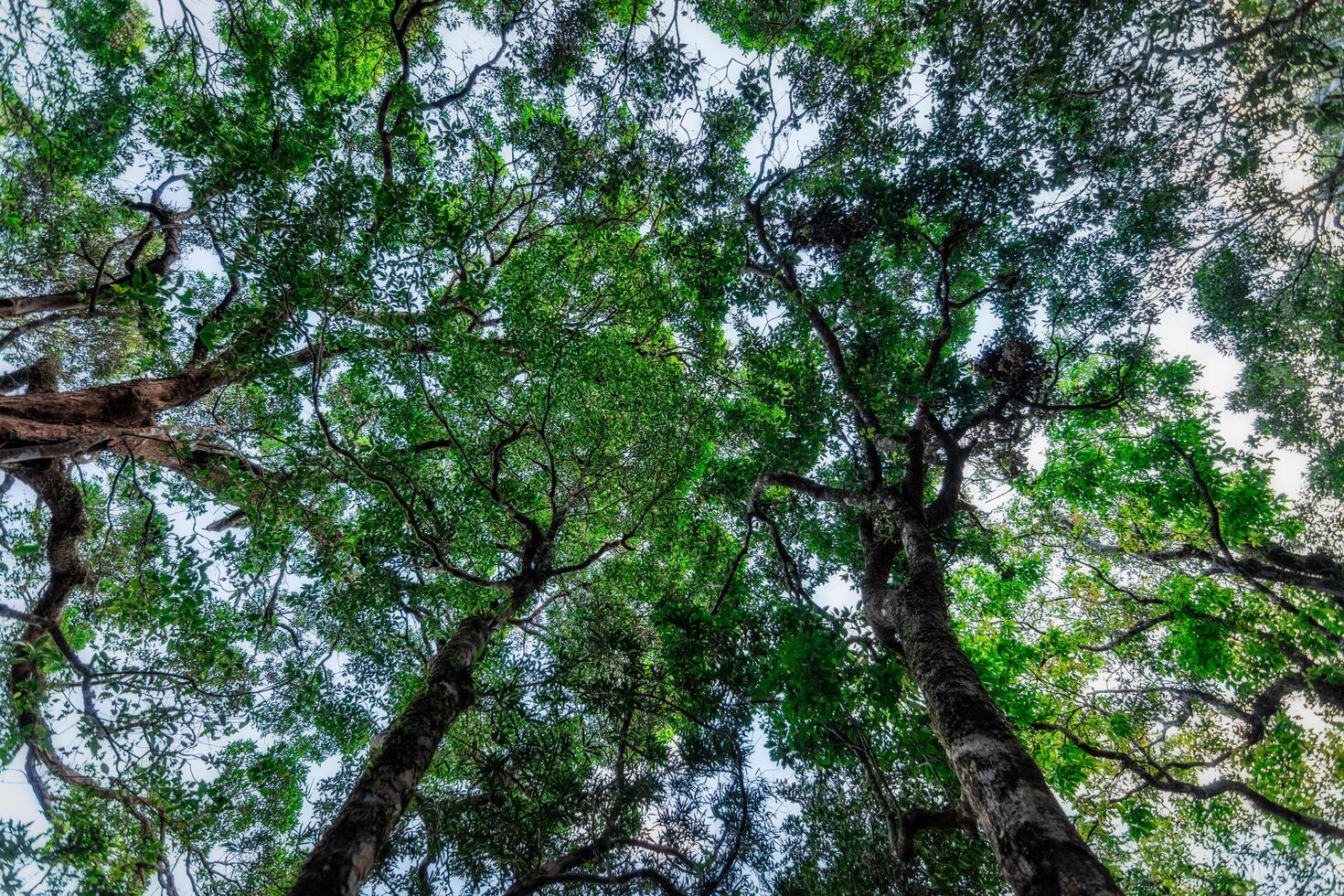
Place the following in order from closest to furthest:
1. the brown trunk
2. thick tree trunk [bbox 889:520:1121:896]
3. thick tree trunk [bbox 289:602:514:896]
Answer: thick tree trunk [bbox 889:520:1121:896] → thick tree trunk [bbox 289:602:514:896] → the brown trunk

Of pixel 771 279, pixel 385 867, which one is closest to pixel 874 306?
pixel 771 279

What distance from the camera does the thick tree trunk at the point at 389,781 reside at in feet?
12.7

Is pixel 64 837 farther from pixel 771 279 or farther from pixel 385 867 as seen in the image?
pixel 771 279

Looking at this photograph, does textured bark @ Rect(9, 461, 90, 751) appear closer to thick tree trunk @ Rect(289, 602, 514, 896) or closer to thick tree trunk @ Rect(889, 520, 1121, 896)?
thick tree trunk @ Rect(289, 602, 514, 896)

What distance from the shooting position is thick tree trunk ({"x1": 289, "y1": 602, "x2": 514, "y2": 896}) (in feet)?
12.7

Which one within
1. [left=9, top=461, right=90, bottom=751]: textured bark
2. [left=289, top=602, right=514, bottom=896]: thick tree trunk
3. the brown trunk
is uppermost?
the brown trunk

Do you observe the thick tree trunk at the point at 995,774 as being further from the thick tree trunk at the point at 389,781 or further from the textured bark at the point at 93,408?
the textured bark at the point at 93,408

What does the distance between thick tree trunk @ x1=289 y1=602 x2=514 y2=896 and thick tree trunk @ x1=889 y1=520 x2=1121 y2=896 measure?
15.2 ft

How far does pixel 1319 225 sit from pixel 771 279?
7.07 m

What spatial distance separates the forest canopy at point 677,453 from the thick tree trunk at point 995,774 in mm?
33

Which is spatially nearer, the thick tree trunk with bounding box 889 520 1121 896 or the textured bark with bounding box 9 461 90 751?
the thick tree trunk with bounding box 889 520 1121 896

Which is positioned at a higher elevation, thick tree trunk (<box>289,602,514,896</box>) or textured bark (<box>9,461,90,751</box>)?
textured bark (<box>9,461,90,751</box>)

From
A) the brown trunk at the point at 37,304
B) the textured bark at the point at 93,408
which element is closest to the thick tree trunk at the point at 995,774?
the textured bark at the point at 93,408

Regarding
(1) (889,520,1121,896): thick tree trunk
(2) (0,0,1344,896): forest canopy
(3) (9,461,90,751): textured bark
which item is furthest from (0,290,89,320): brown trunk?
(1) (889,520,1121,896): thick tree trunk
